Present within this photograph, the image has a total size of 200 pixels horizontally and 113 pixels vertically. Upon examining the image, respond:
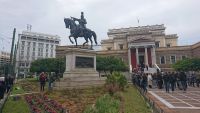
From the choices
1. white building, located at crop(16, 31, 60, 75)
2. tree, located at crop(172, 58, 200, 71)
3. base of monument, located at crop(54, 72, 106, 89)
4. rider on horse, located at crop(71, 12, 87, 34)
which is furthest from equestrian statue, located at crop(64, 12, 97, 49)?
white building, located at crop(16, 31, 60, 75)

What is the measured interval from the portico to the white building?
255 ft

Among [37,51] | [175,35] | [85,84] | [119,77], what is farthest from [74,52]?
[37,51]

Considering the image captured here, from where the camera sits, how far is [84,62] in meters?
22.1

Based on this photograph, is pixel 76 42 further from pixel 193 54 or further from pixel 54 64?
pixel 193 54

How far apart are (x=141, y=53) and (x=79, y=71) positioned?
144ft

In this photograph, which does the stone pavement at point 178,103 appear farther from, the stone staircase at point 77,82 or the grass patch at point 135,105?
the stone staircase at point 77,82

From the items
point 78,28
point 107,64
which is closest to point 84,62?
point 78,28

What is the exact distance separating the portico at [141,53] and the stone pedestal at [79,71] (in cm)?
3923

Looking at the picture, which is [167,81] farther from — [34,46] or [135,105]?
[34,46]

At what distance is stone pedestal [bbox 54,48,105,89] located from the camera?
1997 centimetres

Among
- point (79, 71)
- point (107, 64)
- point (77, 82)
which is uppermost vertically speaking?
point (107, 64)

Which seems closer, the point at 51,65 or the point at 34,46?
the point at 51,65

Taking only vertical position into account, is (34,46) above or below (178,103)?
above

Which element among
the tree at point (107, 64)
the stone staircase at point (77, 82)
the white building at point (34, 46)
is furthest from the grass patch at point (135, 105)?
the white building at point (34, 46)
